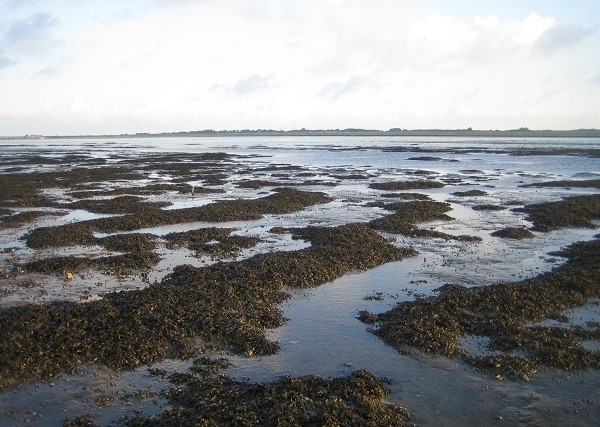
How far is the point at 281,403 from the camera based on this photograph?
9.22 m

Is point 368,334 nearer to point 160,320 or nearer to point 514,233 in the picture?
point 160,320

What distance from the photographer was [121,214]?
96.8 feet

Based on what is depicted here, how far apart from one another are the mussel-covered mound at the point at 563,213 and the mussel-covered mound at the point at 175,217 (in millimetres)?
13717

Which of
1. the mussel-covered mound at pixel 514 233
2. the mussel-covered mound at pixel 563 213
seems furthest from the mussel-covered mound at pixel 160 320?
the mussel-covered mound at pixel 563 213

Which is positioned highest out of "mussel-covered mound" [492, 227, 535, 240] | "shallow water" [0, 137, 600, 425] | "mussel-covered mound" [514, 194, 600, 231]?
"mussel-covered mound" [514, 194, 600, 231]

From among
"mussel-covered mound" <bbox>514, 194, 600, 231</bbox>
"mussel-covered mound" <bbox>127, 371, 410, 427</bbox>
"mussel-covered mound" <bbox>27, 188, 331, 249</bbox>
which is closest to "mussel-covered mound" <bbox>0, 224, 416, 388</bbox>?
"mussel-covered mound" <bbox>127, 371, 410, 427</bbox>

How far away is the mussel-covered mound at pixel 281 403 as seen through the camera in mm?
8789

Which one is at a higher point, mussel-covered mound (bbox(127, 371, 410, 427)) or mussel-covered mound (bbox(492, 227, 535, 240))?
mussel-covered mound (bbox(492, 227, 535, 240))

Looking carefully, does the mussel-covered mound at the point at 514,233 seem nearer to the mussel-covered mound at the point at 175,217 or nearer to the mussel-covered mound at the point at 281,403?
the mussel-covered mound at the point at 175,217

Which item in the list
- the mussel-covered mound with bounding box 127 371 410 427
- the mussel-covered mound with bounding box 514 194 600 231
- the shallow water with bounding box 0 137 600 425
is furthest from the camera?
the mussel-covered mound with bounding box 514 194 600 231

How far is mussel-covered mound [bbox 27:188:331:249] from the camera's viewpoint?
22.5 meters

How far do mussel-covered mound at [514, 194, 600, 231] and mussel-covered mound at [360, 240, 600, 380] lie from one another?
9894 mm

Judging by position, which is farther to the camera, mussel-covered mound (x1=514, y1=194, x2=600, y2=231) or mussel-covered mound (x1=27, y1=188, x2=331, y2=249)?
mussel-covered mound (x1=514, y1=194, x2=600, y2=231)

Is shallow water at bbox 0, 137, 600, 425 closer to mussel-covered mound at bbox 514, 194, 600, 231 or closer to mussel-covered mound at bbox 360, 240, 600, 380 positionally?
mussel-covered mound at bbox 360, 240, 600, 380
